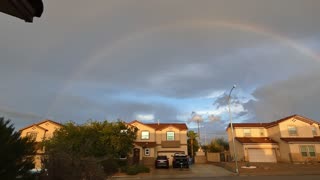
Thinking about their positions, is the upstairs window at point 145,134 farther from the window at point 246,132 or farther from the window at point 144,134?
the window at point 246,132

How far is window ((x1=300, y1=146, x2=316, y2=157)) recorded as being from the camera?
50375 mm

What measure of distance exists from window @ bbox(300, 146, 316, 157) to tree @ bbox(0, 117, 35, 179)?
49.5m

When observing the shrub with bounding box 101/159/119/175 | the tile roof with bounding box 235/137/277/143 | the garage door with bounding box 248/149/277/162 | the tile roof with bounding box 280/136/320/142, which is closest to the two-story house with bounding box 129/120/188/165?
the tile roof with bounding box 235/137/277/143

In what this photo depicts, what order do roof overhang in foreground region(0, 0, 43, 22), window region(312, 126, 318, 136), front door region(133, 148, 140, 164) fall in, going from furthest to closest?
1. window region(312, 126, 318, 136)
2. front door region(133, 148, 140, 164)
3. roof overhang in foreground region(0, 0, 43, 22)

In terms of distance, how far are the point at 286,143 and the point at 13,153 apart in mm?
50178

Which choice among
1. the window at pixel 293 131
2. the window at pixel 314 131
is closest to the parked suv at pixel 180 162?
the window at pixel 293 131

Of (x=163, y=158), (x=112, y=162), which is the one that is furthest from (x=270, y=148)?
Answer: (x=112, y=162)

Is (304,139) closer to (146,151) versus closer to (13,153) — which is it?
(146,151)

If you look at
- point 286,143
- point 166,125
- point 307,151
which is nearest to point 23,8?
point 286,143

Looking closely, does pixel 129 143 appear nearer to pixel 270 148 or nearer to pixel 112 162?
pixel 112 162

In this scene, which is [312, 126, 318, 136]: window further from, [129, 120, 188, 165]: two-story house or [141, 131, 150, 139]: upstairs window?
[141, 131, 150, 139]: upstairs window

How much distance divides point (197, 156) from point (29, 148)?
54725 millimetres

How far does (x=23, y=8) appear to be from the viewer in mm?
3498

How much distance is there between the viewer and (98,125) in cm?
4116
